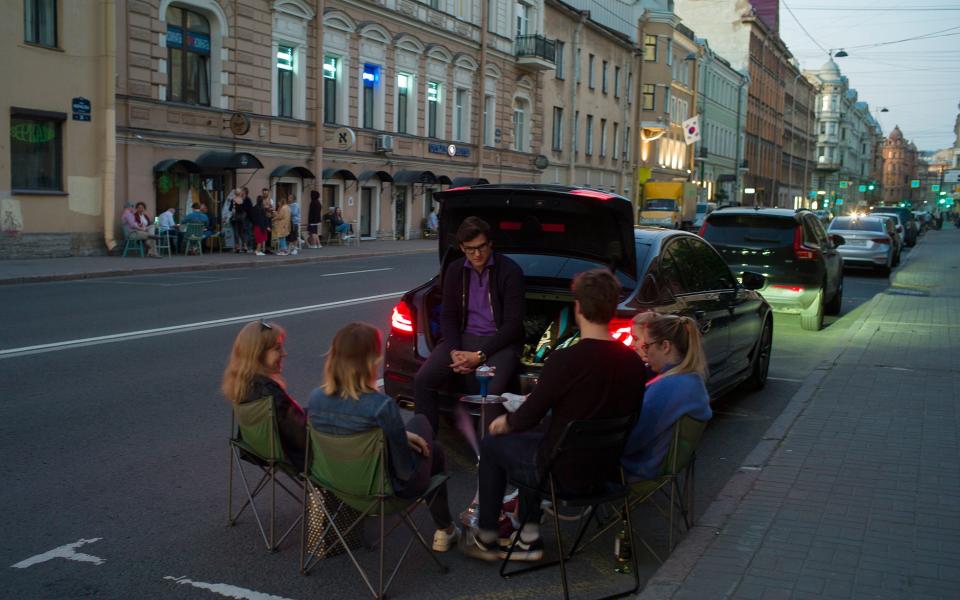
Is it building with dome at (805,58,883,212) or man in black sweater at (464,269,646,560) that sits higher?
building with dome at (805,58,883,212)

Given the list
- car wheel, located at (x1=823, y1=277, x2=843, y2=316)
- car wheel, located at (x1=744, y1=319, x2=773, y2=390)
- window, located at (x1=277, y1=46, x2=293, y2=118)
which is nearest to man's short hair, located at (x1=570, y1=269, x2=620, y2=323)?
car wheel, located at (x1=744, y1=319, x2=773, y2=390)

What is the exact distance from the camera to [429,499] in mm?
4465

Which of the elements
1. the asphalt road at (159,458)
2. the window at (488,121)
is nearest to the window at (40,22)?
the asphalt road at (159,458)

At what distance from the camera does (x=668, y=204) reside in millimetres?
47125

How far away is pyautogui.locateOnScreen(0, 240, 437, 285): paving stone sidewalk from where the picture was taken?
17.9 metres

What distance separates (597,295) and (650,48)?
6052cm

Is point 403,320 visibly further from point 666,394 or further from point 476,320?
point 666,394

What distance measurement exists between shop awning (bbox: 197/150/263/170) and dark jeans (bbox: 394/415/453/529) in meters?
21.7

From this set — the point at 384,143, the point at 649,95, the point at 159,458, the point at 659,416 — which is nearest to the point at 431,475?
the point at 659,416

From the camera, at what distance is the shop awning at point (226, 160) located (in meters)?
25.2

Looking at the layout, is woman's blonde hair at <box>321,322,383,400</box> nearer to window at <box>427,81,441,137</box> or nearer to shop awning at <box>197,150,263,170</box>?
shop awning at <box>197,150,263,170</box>

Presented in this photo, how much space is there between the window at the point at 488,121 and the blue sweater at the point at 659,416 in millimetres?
37933

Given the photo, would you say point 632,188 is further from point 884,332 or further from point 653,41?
point 884,332

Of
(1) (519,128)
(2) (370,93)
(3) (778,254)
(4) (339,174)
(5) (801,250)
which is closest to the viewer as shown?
(5) (801,250)
